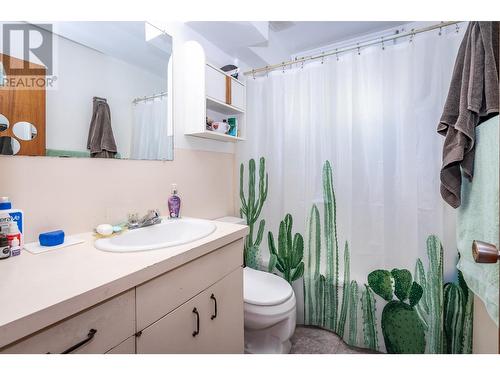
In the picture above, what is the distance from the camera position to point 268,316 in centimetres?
129

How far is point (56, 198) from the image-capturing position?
95 cm

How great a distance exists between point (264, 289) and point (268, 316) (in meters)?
0.18

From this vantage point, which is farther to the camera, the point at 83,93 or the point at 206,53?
the point at 206,53

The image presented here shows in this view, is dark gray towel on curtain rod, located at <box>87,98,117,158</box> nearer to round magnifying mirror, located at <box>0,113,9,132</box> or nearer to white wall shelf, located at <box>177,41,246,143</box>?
round magnifying mirror, located at <box>0,113,9,132</box>

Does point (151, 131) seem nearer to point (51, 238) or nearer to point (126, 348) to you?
point (51, 238)

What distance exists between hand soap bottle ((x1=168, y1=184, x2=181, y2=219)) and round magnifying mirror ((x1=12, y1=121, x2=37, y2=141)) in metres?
0.65

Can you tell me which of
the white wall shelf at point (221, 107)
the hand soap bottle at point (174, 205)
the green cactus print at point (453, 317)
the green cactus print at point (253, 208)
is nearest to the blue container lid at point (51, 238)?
the hand soap bottle at point (174, 205)

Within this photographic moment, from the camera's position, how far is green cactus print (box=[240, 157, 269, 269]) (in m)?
1.82

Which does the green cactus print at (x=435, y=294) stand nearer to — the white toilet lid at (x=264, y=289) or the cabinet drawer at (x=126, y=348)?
the white toilet lid at (x=264, y=289)

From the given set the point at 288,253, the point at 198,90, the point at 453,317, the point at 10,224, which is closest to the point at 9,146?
the point at 10,224
